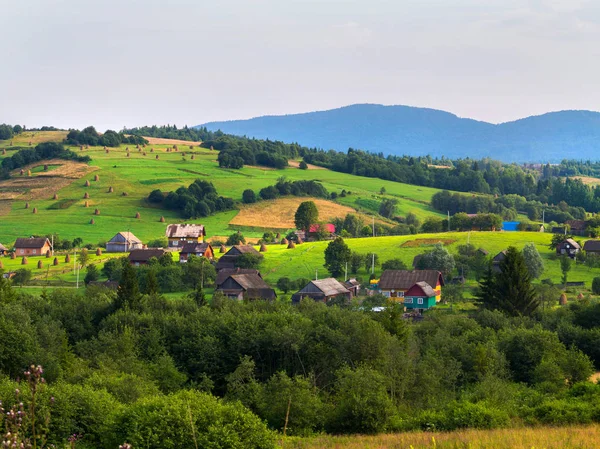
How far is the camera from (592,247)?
8469 cm

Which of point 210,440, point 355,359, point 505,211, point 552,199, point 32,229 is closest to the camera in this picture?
point 210,440

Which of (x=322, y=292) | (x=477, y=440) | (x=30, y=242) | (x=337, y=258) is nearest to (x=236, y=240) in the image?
(x=337, y=258)

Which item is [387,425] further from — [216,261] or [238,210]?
[238,210]

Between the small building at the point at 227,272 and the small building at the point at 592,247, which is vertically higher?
the small building at the point at 592,247

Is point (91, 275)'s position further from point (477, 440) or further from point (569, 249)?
point (477, 440)

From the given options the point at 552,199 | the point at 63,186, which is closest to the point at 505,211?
the point at 552,199

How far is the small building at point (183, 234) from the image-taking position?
103500mm

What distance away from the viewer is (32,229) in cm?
10794

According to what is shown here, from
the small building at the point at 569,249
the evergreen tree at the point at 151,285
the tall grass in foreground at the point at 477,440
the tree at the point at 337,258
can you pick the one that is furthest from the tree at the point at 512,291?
the tall grass in foreground at the point at 477,440

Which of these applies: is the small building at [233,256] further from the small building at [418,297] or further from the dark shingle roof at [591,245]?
the dark shingle roof at [591,245]

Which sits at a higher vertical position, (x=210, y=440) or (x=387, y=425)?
(x=210, y=440)

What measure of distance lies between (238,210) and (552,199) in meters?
83.1

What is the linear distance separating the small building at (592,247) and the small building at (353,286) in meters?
27.1

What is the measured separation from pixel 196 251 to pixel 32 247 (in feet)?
73.2
